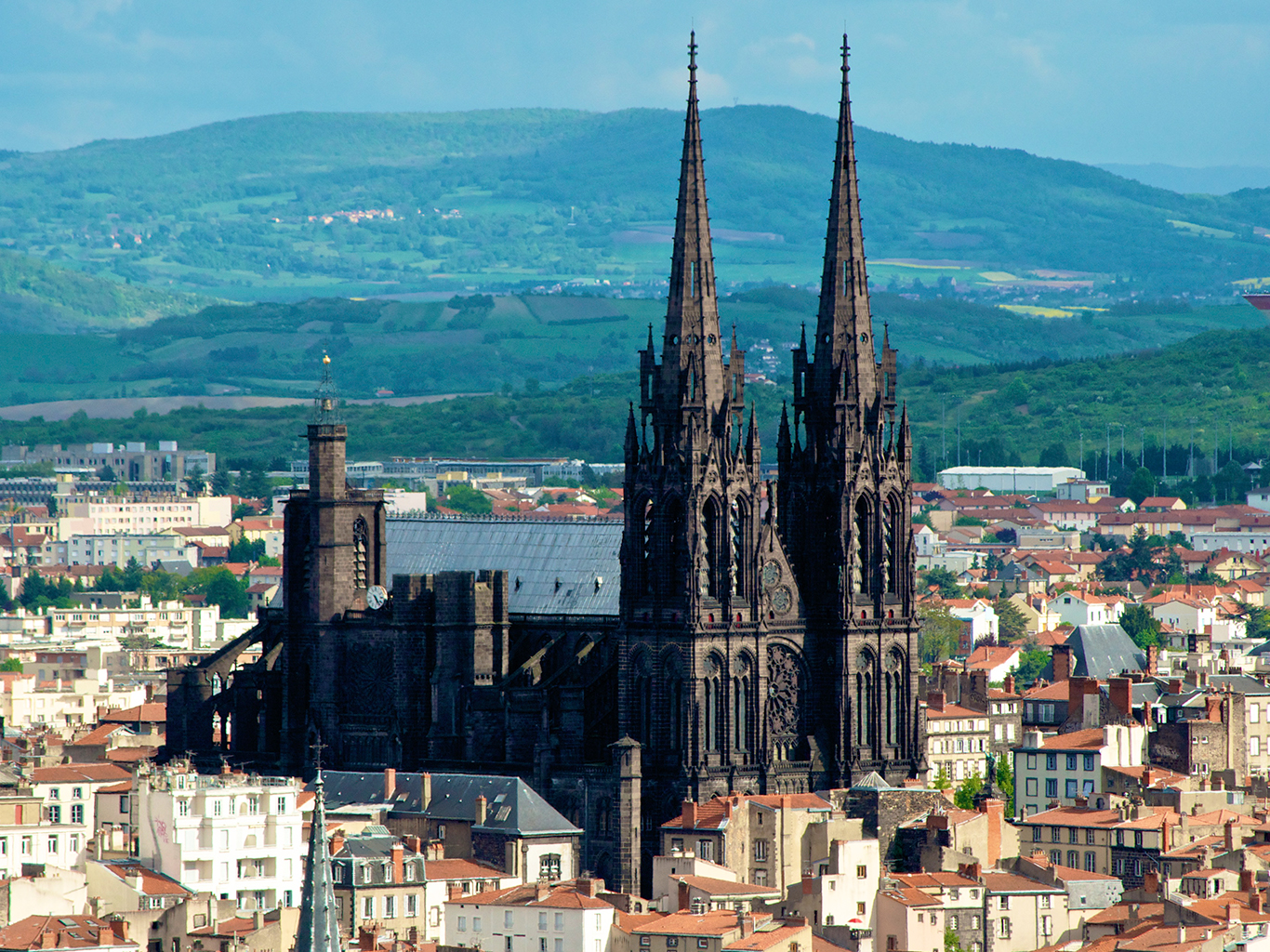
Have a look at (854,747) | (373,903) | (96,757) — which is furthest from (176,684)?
(373,903)

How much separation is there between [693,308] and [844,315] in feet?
23.1

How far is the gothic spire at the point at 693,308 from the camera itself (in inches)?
5123

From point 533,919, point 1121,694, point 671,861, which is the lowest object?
point 533,919

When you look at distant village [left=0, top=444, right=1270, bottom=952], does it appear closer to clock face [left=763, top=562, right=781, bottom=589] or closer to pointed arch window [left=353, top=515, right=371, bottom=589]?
clock face [left=763, top=562, right=781, bottom=589]

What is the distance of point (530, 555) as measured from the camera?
14088cm

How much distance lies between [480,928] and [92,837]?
17.9 m

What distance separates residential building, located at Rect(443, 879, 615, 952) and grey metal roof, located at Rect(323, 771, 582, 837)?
11.2m

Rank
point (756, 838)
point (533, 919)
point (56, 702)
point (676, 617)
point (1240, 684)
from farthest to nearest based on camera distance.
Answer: point (56, 702), point (1240, 684), point (676, 617), point (756, 838), point (533, 919)

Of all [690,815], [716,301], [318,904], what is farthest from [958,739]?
[318,904]

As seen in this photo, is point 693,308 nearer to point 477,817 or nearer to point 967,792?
point 477,817

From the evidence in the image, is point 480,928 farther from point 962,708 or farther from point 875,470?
point 962,708

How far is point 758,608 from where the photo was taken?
430ft

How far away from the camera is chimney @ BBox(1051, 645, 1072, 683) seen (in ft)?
603

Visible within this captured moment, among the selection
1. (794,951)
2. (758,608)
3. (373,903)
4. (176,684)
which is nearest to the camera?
(794,951)
